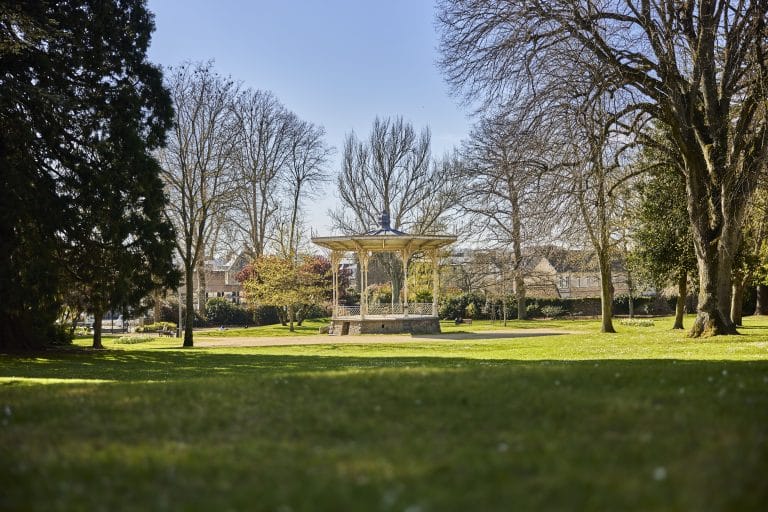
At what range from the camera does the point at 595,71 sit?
15.9 metres

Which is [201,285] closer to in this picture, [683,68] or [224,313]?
[224,313]

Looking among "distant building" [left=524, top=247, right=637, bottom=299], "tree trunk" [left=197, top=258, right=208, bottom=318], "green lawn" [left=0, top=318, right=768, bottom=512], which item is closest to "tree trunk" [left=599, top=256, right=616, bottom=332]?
"distant building" [left=524, top=247, right=637, bottom=299]

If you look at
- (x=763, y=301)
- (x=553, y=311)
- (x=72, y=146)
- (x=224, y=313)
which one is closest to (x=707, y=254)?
(x=72, y=146)

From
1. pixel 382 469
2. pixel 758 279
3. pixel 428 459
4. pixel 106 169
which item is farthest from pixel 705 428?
pixel 758 279

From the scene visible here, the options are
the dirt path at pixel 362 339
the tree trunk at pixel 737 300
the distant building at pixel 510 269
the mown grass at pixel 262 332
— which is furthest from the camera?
the mown grass at pixel 262 332

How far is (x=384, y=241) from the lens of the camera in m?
31.6

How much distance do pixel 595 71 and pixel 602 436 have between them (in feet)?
41.6

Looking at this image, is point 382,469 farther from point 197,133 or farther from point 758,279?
point 758,279

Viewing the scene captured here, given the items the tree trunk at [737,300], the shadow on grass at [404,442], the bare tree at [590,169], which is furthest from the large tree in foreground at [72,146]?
the tree trunk at [737,300]

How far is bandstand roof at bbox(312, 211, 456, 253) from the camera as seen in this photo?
100 ft

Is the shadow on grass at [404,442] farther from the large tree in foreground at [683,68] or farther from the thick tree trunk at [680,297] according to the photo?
the thick tree trunk at [680,297]

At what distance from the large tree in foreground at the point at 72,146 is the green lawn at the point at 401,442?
32.2 feet

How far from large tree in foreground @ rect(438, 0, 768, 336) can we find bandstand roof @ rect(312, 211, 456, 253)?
13.3 metres

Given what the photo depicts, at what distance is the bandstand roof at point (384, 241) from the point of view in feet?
100
